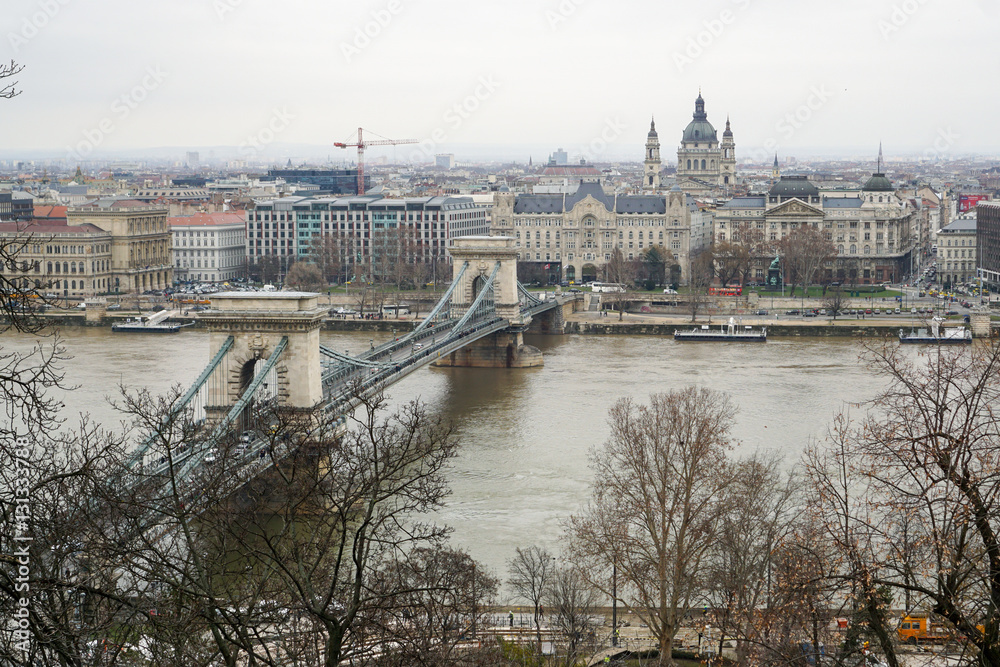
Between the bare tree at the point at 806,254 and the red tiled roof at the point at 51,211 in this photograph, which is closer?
the bare tree at the point at 806,254

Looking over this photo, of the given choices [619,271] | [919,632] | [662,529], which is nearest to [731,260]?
[619,271]

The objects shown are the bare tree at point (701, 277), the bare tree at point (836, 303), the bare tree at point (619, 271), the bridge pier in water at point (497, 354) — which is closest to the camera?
the bridge pier in water at point (497, 354)

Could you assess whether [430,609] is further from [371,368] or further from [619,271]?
[619,271]

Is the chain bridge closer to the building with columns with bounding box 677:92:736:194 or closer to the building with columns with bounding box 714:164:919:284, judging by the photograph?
the building with columns with bounding box 714:164:919:284

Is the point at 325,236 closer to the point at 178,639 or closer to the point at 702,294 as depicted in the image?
the point at 702,294

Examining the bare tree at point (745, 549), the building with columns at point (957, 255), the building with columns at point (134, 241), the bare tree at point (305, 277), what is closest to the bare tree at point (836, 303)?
the building with columns at point (957, 255)

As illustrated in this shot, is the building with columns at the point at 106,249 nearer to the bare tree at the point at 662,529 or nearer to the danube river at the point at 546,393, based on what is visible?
the danube river at the point at 546,393
